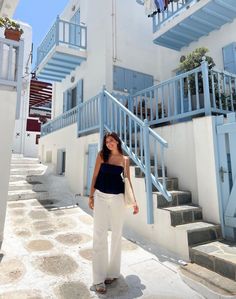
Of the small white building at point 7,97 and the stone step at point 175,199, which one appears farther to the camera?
the stone step at point 175,199

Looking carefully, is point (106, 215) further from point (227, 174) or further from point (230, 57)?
point (230, 57)

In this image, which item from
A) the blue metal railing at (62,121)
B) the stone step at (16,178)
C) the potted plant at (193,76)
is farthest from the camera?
the blue metal railing at (62,121)

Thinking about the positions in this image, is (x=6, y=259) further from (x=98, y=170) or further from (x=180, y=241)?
(x=180, y=241)

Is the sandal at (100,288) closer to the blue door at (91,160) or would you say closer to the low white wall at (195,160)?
the low white wall at (195,160)

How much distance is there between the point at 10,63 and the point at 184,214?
4.07 metres

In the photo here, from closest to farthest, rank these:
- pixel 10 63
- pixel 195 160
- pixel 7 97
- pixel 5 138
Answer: pixel 5 138 < pixel 7 97 < pixel 10 63 < pixel 195 160

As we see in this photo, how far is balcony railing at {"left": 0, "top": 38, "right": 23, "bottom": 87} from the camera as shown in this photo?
13.7 feet

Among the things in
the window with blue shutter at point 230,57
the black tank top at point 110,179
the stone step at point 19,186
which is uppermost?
the window with blue shutter at point 230,57

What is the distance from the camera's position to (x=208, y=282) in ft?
8.97

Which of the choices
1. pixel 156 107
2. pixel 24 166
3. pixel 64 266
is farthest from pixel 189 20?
pixel 24 166

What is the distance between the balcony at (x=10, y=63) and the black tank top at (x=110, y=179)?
8.26 feet

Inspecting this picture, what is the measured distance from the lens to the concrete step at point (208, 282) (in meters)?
2.53

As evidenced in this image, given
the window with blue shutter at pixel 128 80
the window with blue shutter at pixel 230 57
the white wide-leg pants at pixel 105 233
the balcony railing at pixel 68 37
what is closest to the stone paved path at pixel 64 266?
the white wide-leg pants at pixel 105 233

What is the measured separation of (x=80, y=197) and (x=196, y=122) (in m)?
3.97
